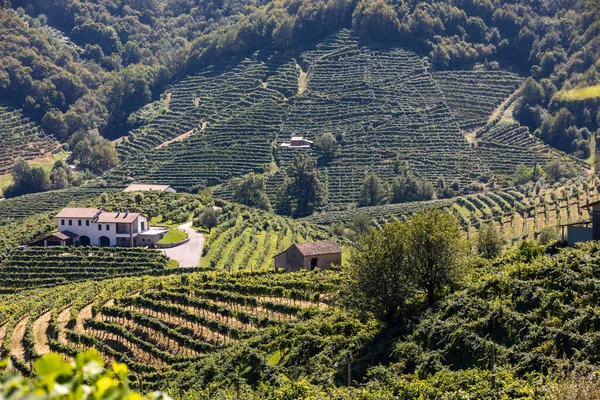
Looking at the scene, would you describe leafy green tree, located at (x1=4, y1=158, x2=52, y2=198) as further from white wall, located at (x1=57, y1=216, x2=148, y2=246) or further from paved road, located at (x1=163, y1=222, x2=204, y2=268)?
paved road, located at (x1=163, y1=222, x2=204, y2=268)

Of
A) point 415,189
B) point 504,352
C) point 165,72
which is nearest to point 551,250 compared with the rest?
point 504,352

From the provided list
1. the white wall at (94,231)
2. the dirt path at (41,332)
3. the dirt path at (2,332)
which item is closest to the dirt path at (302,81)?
the white wall at (94,231)

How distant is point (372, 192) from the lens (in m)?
98.4

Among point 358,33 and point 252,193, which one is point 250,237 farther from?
point 358,33

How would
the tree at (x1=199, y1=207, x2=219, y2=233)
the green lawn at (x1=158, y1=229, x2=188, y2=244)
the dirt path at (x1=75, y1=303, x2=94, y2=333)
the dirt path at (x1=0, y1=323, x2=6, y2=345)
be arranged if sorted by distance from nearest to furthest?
1. the dirt path at (x1=75, y1=303, x2=94, y2=333)
2. the dirt path at (x1=0, y1=323, x2=6, y2=345)
3. the green lawn at (x1=158, y1=229, x2=188, y2=244)
4. the tree at (x1=199, y1=207, x2=219, y2=233)

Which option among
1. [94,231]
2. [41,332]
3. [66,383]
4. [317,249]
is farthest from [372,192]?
[66,383]

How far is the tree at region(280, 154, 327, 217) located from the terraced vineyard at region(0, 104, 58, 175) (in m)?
49.9

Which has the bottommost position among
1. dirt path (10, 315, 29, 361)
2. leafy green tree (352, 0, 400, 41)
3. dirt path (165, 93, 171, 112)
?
dirt path (10, 315, 29, 361)

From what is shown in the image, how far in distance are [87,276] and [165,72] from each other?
299 ft

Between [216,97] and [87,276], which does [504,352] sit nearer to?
[87,276]

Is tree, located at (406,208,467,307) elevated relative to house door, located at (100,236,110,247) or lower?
elevated

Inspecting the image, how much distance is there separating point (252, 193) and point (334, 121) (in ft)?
85.2

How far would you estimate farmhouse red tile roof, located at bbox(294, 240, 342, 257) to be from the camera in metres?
57.0

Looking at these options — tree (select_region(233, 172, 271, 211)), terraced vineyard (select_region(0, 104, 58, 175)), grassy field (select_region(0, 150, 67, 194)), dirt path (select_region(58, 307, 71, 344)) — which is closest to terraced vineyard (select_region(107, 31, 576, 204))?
tree (select_region(233, 172, 271, 211))
